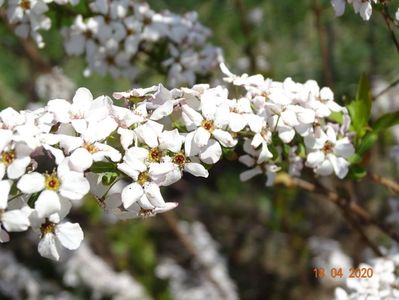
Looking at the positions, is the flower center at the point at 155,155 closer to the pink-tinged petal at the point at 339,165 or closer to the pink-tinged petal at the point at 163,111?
the pink-tinged petal at the point at 163,111

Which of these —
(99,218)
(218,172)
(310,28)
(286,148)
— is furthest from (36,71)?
(286,148)

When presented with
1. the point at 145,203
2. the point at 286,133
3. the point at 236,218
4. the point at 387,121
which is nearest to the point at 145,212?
the point at 145,203

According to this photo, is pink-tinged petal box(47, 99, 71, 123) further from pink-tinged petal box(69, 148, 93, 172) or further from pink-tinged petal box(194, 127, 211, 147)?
pink-tinged petal box(194, 127, 211, 147)

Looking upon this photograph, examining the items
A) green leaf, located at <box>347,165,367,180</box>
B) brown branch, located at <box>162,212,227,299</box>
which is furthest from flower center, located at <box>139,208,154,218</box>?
brown branch, located at <box>162,212,227,299</box>

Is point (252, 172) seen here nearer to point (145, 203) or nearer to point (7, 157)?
point (145, 203)

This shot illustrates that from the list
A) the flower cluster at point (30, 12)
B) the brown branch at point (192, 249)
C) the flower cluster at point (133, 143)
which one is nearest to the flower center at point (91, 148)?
the flower cluster at point (133, 143)
